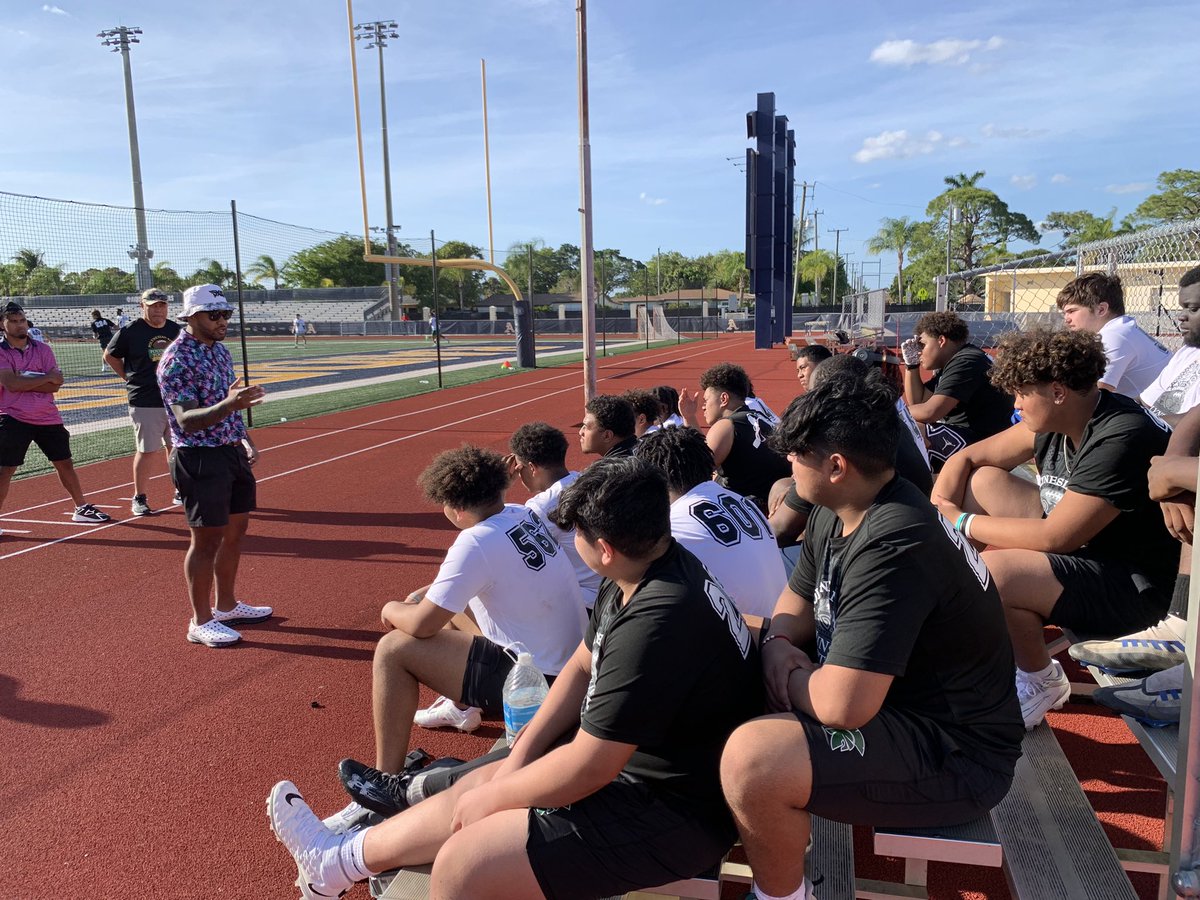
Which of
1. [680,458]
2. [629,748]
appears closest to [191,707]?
[680,458]

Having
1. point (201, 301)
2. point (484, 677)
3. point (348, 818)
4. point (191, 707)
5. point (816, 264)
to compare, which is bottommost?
point (191, 707)

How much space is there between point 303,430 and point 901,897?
11968mm

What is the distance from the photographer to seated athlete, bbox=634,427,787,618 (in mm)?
3033

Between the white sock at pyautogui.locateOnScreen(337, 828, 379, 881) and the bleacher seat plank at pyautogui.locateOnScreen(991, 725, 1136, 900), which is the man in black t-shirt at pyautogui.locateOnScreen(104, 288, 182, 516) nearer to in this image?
the white sock at pyautogui.locateOnScreen(337, 828, 379, 881)

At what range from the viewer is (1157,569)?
279 centimetres

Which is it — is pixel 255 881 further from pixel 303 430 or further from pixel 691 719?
pixel 303 430

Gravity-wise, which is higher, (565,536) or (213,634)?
(565,536)

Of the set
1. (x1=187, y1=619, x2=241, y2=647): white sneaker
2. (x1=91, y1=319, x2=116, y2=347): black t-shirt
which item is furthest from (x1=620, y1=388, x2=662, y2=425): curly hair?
(x1=91, y1=319, x2=116, y2=347): black t-shirt

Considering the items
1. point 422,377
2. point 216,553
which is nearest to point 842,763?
point 216,553

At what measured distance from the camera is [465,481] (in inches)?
122

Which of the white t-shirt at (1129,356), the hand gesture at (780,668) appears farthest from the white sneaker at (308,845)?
the white t-shirt at (1129,356)

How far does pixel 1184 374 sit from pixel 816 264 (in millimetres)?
72110

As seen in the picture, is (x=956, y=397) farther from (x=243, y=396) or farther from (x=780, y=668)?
(x=243, y=396)

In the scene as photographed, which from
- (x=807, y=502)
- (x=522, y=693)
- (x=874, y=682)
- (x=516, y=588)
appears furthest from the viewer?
(x=807, y=502)
